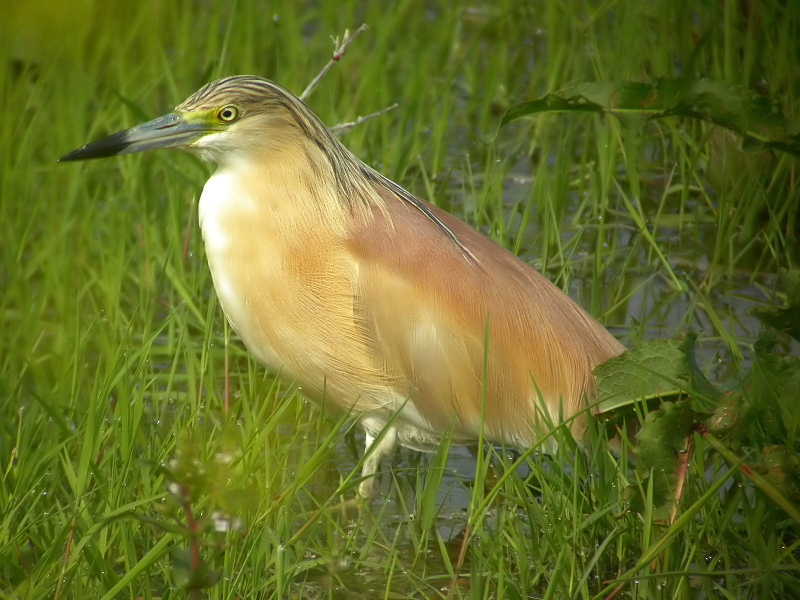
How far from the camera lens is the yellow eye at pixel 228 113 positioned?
3.53 meters

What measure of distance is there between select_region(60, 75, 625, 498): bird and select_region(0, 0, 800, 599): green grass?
0.53ft

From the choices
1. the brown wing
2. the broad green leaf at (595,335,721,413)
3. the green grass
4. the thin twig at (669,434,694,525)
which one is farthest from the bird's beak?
the thin twig at (669,434,694,525)

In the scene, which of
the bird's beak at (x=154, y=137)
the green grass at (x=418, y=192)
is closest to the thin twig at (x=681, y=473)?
the green grass at (x=418, y=192)

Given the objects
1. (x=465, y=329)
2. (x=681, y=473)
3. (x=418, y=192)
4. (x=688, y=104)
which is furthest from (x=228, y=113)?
(x=418, y=192)

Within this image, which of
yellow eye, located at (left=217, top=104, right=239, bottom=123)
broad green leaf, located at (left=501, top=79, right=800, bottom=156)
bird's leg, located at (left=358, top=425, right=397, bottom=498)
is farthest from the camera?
bird's leg, located at (left=358, top=425, right=397, bottom=498)

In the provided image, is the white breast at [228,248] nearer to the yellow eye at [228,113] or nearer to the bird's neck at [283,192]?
the bird's neck at [283,192]

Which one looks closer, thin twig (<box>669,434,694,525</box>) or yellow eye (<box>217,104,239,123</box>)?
thin twig (<box>669,434,694,525</box>)

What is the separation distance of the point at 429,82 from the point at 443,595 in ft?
10.2

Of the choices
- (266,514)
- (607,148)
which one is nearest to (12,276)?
(266,514)

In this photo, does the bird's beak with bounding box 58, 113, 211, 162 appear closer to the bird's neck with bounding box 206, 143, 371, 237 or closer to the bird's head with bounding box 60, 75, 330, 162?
the bird's head with bounding box 60, 75, 330, 162

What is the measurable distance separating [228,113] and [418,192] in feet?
6.01

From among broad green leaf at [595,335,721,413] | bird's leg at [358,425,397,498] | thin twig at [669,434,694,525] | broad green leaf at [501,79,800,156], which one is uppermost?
broad green leaf at [501,79,800,156]

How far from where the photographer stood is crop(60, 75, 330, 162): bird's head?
11.6 feet

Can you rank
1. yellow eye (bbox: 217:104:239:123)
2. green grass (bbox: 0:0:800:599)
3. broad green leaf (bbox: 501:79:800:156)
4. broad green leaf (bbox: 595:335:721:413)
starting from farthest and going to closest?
yellow eye (bbox: 217:104:239:123), broad green leaf (bbox: 501:79:800:156), broad green leaf (bbox: 595:335:721:413), green grass (bbox: 0:0:800:599)
